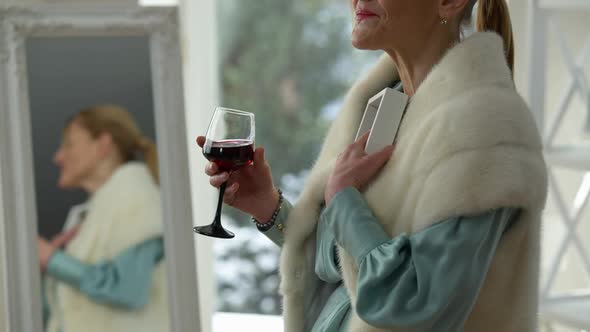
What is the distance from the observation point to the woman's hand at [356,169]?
1404mm

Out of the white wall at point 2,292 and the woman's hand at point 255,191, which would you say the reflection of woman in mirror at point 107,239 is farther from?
the woman's hand at point 255,191

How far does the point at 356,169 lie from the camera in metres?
1.41

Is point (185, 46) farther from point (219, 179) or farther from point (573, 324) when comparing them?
point (573, 324)

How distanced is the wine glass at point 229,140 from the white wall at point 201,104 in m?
1.46

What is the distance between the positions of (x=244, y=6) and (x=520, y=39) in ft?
7.53

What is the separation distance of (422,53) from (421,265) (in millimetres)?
461

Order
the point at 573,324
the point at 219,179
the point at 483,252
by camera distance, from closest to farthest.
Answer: the point at 483,252 → the point at 219,179 → the point at 573,324

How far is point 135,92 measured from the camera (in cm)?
253

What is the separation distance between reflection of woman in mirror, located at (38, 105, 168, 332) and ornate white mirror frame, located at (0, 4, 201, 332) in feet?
0.15

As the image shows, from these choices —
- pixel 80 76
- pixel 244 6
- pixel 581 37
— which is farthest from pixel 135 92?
pixel 244 6

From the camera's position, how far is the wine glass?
153 centimetres

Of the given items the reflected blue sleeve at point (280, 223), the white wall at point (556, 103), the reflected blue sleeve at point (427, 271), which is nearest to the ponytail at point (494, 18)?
the reflected blue sleeve at point (427, 271)

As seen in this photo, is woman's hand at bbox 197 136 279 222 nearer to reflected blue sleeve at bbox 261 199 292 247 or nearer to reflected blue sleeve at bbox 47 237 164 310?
reflected blue sleeve at bbox 261 199 292 247

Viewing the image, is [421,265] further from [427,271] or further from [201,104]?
[201,104]
